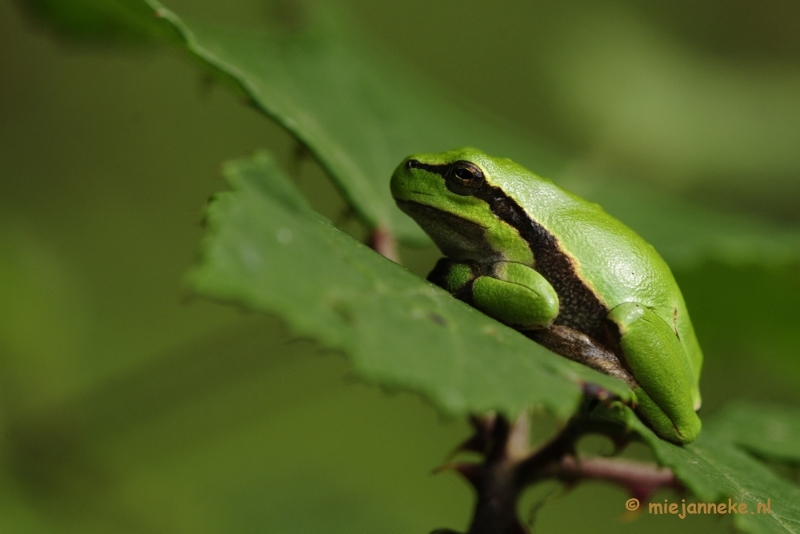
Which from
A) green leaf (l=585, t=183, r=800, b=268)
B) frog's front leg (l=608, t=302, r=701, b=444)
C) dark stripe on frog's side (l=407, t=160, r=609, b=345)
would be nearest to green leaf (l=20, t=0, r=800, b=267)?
green leaf (l=585, t=183, r=800, b=268)

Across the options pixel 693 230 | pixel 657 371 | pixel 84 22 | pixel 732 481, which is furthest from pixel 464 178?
pixel 84 22

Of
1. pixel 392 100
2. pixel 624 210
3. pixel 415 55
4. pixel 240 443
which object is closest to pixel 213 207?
pixel 392 100

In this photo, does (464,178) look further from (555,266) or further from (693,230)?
(693,230)

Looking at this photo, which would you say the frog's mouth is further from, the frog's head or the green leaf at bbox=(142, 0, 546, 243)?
the green leaf at bbox=(142, 0, 546, 243)

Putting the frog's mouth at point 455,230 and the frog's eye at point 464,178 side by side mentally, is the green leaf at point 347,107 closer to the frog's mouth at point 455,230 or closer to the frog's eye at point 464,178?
the frog's mouth at point 455,230

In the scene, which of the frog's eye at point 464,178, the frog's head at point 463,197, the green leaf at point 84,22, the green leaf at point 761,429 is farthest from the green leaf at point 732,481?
the green leaf at point 84,22

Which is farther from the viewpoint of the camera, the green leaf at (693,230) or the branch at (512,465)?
the green leaf at (693,230)
